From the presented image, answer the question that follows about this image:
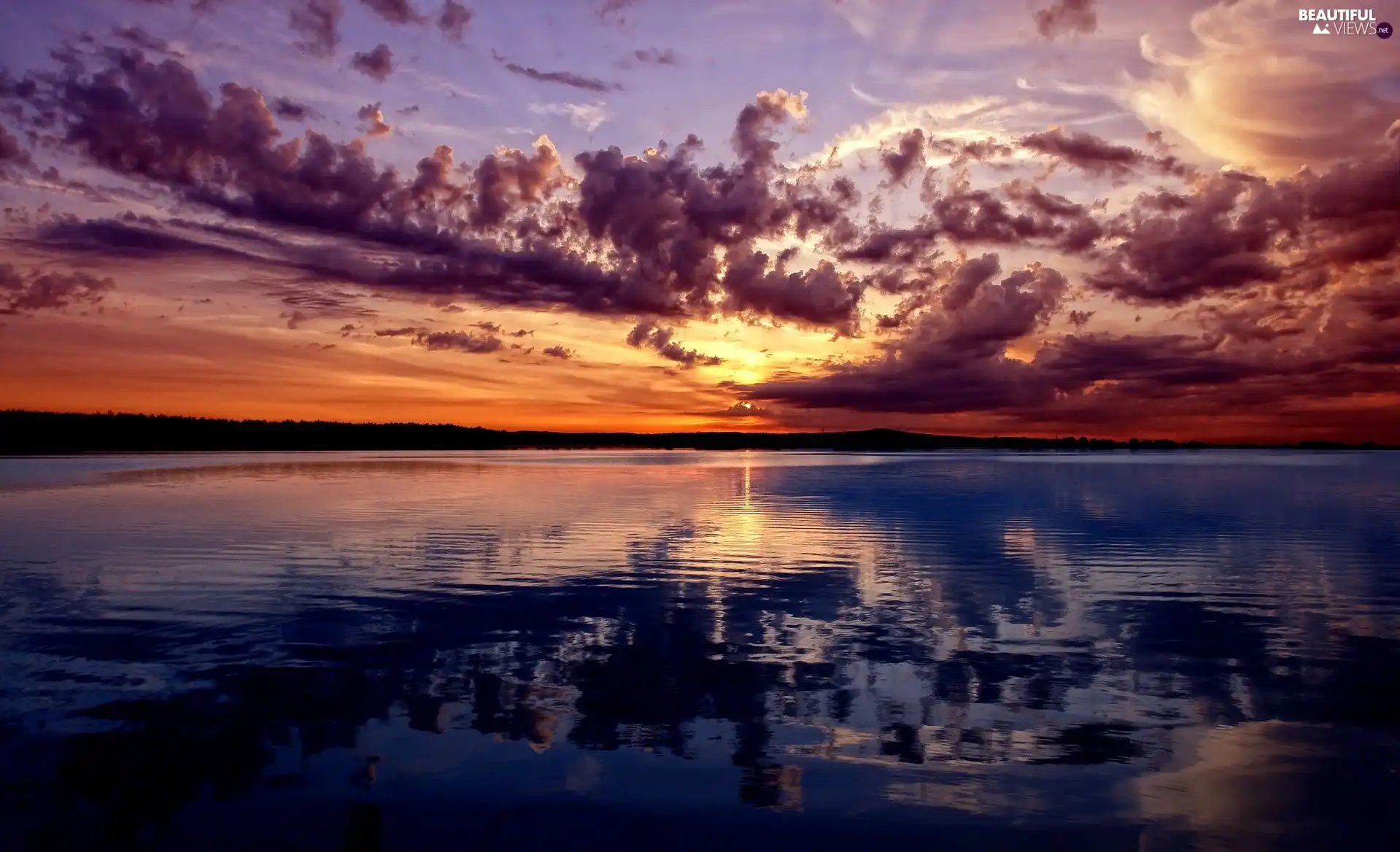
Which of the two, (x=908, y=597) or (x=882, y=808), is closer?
(x=882, y=808)

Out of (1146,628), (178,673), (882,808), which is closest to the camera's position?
(882,808)

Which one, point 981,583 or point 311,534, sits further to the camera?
point 311,534

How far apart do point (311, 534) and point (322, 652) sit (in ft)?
57.9

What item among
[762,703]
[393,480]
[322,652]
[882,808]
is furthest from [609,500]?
[882,808]

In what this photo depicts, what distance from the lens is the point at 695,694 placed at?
12539mm

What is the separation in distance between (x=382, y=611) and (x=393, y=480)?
162 feet

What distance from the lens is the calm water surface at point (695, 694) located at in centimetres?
862

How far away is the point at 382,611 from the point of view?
18.1 meters

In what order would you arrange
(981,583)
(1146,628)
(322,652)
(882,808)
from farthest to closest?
(981,583)
(1146,628)
(322,652)
(882,808)

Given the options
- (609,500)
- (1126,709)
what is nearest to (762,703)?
(1126,709)

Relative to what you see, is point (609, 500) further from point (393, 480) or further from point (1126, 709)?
point (1126, 709)

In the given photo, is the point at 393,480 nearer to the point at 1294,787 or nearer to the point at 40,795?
the point at 40,795

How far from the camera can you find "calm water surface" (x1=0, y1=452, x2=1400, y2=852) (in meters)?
8.62

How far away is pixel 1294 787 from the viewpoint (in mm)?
9273
